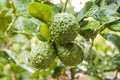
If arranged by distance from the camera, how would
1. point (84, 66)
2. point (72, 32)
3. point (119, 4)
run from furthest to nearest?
point (84, 66) < point (119, 4) < point (72, 32)

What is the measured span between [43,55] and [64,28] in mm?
92

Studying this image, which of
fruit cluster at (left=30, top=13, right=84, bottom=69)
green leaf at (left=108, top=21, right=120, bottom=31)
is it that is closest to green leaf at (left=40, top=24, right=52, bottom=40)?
fruit cluster at (left=30, top=13, right=84, bottom=69)

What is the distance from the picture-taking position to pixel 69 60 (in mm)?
862

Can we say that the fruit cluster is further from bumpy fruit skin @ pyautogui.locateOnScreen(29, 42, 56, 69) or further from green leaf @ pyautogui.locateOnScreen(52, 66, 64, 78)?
green leaf @ pyautogui.locateOnScreen(52, 66, 64, 78)

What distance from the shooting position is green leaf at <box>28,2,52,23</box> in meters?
0.84

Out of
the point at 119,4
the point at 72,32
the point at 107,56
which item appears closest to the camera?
the point at 72,32

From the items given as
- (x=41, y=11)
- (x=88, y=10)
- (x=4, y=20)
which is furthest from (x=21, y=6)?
(x=4, y=20)

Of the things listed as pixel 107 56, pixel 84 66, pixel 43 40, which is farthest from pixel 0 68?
pixel 43 40

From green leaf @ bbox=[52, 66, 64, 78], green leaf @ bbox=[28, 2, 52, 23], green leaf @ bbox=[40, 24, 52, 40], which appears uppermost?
green leaf @ bbox=[28, 2, 52, 23]

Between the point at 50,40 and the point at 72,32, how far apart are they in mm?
87

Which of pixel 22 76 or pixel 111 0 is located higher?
pixel 111 0

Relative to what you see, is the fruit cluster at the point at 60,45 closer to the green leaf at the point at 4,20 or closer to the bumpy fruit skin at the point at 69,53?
the bumpy fruit skin at the point at 69,53

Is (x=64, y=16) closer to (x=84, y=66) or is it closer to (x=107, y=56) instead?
(x=84, y=66)

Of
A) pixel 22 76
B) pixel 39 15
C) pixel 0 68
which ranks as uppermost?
pixel 39 15
